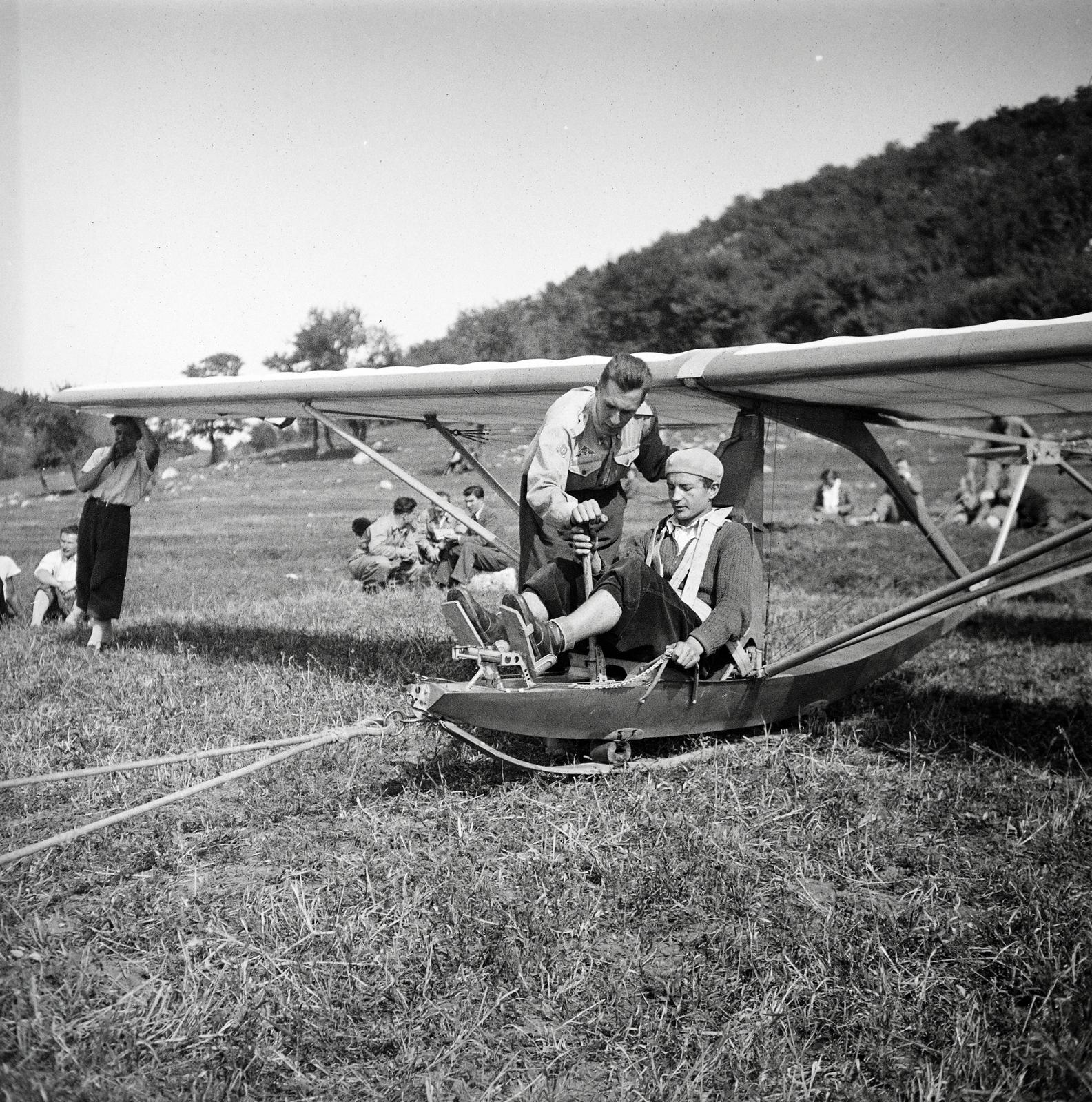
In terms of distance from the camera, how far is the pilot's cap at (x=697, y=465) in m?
5.37

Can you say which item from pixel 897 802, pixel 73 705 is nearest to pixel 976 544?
pixel 897 802

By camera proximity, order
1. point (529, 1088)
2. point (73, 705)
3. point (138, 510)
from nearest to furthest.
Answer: point (529, 1088), point (73, 705), point (138, 510)

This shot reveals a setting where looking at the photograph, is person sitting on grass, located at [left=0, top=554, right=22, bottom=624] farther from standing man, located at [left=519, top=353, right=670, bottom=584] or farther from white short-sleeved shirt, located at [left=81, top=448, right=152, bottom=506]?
standing man, located at [left=519, top=353, right=670, bottom=584]

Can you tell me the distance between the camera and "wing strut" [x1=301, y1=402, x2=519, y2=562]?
7152 mm

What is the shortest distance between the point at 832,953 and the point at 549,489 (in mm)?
2424

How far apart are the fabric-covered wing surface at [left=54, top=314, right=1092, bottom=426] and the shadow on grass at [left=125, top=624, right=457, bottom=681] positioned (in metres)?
1.86

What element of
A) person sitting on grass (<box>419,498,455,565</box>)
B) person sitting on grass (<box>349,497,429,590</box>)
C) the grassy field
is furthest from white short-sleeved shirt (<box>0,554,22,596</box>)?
person sitting on grass (<box>419,498,455,565</box>)

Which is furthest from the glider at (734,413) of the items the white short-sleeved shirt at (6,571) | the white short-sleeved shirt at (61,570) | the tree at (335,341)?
the tree at (335,341)

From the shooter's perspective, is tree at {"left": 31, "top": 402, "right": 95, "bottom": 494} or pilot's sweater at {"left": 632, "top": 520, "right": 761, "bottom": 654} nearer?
pilot's sweater at {"left": 632, "top": 520, "right": 761, "bottom": 654}

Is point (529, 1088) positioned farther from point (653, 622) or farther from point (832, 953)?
point (653, 622)

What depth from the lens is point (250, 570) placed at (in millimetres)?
15016

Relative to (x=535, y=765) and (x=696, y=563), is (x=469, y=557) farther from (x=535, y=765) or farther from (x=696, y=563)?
(x=535, y=765)

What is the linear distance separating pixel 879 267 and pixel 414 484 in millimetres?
54772

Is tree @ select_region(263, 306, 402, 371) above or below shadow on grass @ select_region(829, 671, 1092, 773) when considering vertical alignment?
above
